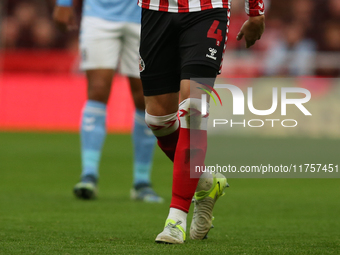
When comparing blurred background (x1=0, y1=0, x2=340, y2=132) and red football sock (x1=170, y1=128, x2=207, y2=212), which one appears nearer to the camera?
red football sock (x1=170, y1=128, x2=207, y2=212)

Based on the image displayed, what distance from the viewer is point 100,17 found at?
4.78 meters

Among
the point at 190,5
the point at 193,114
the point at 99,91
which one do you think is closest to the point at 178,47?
the point at 190,5

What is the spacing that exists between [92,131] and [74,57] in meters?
7.96

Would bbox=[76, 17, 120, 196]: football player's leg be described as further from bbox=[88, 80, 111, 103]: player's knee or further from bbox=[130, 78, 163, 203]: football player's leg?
bbox=[130, 78, 163, 203]: football player's leg

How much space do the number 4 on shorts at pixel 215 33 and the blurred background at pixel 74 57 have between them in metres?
8.71

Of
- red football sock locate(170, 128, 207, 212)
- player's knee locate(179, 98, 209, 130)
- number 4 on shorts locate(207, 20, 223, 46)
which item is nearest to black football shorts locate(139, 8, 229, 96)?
number 4 on shorts locate(207, 20, 223, 46)

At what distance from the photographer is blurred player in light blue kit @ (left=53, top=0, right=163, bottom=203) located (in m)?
4.70

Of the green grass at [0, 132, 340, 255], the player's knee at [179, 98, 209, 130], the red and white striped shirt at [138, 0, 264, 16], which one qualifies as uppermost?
the red and white striped shirt at [138, 0, 264, 16]

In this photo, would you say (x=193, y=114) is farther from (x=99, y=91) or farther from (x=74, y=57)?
(x=74, y=57)

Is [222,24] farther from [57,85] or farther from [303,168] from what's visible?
[57,85]

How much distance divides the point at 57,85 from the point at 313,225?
8921mm

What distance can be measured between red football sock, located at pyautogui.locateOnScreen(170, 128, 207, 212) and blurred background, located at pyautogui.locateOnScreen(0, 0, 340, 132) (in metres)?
8.72

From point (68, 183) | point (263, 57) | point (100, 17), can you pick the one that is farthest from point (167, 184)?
point (263, 57)

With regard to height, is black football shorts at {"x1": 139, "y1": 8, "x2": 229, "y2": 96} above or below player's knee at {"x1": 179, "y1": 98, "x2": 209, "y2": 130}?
above
